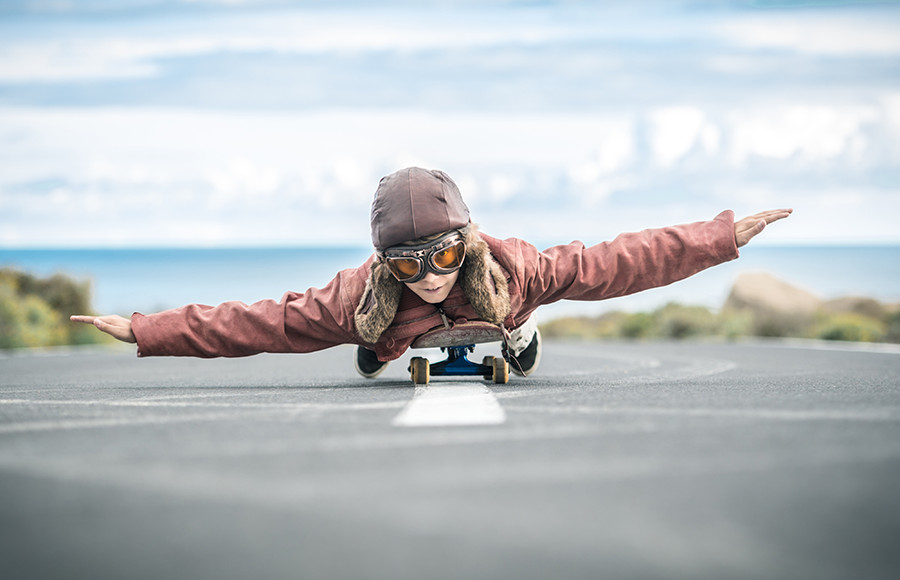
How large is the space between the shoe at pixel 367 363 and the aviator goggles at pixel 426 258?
1.28m

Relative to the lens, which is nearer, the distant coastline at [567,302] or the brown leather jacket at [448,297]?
the brown leather jacket at [448,297]

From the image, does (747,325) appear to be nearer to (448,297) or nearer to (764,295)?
(764,295)

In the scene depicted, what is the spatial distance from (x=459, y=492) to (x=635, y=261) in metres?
2.63

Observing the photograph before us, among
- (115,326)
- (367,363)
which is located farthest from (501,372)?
(115,326)

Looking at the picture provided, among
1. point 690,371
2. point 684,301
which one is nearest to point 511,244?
point 690,371

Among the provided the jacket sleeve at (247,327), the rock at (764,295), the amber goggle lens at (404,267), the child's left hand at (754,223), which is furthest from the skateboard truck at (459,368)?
the rock at (764,295)

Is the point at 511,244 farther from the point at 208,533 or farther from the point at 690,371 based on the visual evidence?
the point at 208,533

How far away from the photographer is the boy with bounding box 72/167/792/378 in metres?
3.75

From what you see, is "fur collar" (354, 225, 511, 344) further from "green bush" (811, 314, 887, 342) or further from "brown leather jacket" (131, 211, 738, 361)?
"green bush" (811, 314, 887, 342)

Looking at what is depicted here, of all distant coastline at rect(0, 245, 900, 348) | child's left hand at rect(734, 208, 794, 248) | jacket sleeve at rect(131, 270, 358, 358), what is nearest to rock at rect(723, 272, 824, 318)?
distant coastline at rect(0, 245, 900, 348)

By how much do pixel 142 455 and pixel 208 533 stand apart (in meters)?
0.65

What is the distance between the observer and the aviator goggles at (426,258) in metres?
3.64

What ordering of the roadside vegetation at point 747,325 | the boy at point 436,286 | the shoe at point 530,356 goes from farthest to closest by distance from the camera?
the roadside vegetation at point 747,325 < the shoe at point 530,356 < the boy at point 436,286

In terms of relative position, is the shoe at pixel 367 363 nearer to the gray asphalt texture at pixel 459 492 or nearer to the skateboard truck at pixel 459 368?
the skateboard truck at pixel 459 368
